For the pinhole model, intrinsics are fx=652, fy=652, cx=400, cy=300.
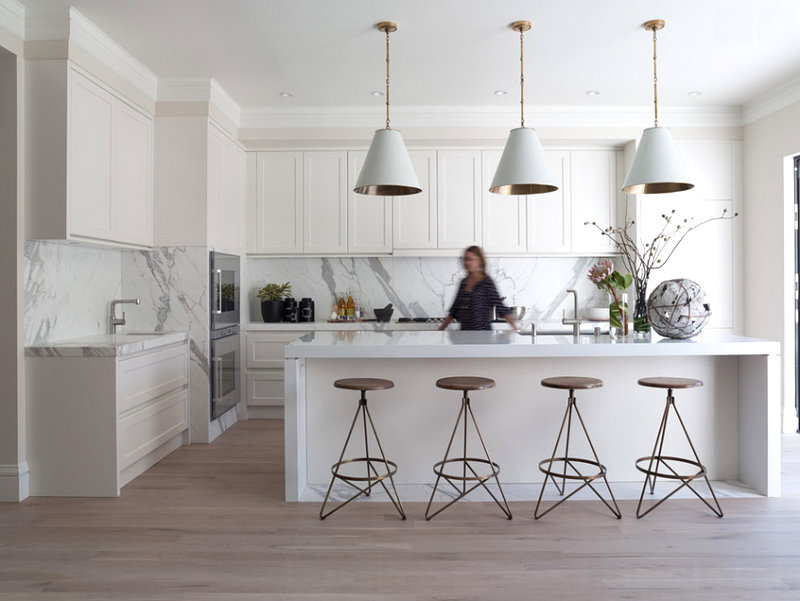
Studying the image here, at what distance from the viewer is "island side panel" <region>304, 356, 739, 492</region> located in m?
3.83

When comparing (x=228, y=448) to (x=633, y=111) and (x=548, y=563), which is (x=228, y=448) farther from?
(x=633, y=111)

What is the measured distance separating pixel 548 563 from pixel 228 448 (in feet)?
9.25

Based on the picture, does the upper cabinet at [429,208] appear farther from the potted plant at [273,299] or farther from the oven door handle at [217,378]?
the oven door handle at [217,378]

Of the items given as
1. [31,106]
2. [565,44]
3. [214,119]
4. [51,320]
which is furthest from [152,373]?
[565,44]

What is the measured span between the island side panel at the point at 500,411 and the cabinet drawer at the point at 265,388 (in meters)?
2.10

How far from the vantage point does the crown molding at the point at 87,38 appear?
3746 mm

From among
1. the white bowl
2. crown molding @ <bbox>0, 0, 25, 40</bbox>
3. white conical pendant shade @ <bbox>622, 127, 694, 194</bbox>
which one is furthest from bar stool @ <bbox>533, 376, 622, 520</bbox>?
crown molding @ <bbox>0, 0, 25, 40</bbox>

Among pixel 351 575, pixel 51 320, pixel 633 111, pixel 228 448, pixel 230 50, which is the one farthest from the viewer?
pixel 633 111

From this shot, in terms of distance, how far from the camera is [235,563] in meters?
2.80

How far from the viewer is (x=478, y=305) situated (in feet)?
14.7

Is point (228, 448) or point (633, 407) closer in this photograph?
point (633, 407)

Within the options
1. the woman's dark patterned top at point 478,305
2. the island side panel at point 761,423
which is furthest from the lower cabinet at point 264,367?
the island side panel at point 761,423

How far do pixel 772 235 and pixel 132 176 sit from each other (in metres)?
5.00

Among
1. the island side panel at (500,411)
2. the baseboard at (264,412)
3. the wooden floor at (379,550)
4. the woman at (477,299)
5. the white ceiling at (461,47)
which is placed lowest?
the wooden floor at (379,550)
